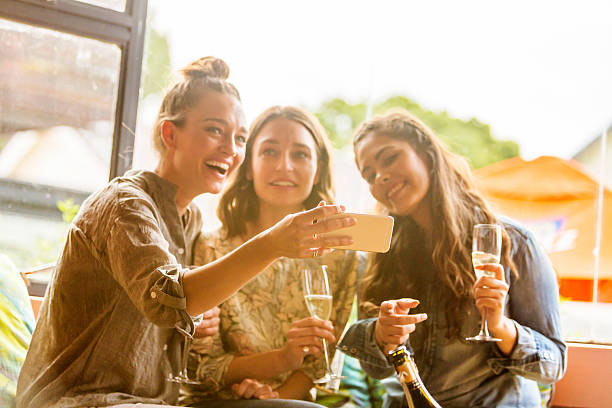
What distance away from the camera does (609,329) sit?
1617 millimetres

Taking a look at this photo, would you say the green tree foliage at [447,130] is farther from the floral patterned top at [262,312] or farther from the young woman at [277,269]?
the floral patterned top at [262,312]

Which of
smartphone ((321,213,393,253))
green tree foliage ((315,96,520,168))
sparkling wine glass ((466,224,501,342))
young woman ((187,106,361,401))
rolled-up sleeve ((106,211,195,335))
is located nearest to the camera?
rolled-up sleeve ((106,211,195,335))

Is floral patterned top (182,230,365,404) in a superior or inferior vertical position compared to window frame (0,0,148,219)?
inferior

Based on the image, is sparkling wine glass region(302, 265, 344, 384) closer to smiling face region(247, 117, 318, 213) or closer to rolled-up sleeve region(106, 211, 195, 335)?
smiling face region(247, 117, 318, 213)

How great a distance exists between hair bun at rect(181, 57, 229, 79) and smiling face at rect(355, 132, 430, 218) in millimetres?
430

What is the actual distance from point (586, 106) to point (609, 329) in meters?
0.58

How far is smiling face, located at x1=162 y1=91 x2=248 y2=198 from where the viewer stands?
147cm

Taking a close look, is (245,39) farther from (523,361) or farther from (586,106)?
(523,361)

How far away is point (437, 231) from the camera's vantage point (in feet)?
5.39

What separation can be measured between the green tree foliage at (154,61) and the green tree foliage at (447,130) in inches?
17.0

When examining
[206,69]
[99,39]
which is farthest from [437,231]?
[99,39]

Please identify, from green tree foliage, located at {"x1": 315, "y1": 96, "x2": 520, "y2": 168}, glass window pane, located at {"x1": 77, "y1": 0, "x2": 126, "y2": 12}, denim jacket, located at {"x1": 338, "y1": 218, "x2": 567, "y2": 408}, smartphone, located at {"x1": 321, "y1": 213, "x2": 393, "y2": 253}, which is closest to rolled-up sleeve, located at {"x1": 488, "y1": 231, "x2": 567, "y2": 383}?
denim jacket, located at {"x1": 338, "y1": 218, "x2": 567, "y2": 408}

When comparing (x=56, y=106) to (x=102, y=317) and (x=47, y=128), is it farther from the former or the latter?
(x=102, y=317)

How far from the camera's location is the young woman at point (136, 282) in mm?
1088
